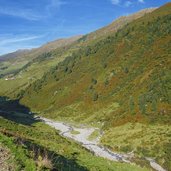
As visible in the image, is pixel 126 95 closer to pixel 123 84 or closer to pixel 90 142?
pixel 123 84

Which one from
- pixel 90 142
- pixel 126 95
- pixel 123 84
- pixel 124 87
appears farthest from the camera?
pixel 123 84

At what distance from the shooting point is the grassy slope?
336ft

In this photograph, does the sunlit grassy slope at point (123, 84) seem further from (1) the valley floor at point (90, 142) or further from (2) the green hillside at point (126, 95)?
(1) the valley floor at point (90, 142)

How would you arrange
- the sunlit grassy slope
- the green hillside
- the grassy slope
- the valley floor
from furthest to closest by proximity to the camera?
the sunlit grassy slope < the grassy slope < the green hillside < the valley floor

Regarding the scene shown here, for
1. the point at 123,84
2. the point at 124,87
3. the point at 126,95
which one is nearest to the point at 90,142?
the point at 126,95

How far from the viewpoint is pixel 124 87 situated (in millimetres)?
133875

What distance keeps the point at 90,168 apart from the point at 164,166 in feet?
Answer: 160

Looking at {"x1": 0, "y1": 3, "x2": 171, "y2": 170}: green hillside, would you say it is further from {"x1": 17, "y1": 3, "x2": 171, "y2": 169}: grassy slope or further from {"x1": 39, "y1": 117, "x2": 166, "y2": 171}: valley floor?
{"x1": 39, "y1": 117, "x2": 166, "y2": 171}: valley floor

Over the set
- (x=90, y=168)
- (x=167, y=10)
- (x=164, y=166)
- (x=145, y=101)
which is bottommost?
(x=164, y=166)

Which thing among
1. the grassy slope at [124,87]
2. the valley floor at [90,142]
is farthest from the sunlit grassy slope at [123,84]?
the valley floor at [90,142]

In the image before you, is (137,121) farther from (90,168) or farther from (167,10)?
(167,10)

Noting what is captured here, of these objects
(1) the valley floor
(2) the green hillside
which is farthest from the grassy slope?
(1) the valley floor

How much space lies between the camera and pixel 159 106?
101 m

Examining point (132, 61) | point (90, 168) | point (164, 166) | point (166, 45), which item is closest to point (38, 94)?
point (132, 61)
